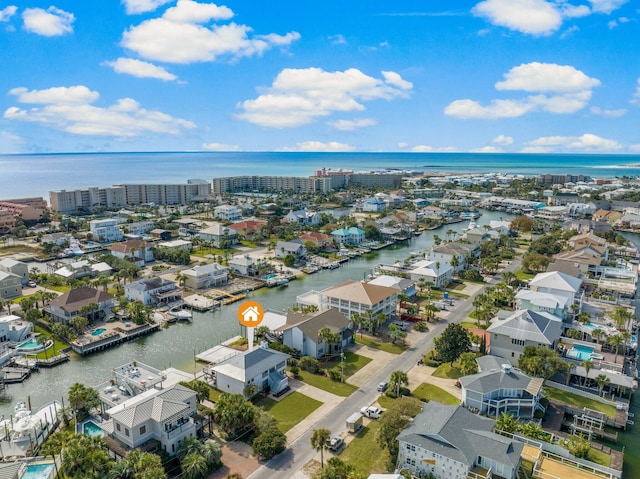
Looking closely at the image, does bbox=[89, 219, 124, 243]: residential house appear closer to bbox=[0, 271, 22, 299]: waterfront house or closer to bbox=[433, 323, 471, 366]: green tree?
bbox=[0, 271, 22, 299]: waterfront house

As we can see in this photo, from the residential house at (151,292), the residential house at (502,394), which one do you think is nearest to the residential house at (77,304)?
the residential house at (151,292)

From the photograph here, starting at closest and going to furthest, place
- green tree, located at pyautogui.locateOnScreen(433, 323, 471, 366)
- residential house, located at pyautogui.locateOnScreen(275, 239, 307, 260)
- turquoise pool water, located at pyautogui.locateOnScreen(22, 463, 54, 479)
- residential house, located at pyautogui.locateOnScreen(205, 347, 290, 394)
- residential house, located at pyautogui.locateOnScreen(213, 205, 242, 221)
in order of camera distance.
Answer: turquoise pool water, located at pyautogui.locateOnScreen(22, 463, 54, 479), residential house, located at pyautogui.locateOnScreen(205, 347, 290, 394), green tree, located at pyautogui.locateOnScreen(433, 323, 471, 366), residential house, located at pyautogui.locateOnScreen(275, 239, 307, 260), residential house, located at pyautogui.locateOnScreen(213, 205, 242, 221)

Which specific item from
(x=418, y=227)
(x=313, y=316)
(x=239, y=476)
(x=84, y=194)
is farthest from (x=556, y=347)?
(x=84, y=194)

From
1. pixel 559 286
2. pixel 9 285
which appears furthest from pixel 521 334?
pixel 9 285

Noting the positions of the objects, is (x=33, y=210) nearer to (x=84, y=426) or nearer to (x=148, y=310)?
(x=148, y=310)

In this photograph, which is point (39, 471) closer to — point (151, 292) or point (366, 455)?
point (366, 455)

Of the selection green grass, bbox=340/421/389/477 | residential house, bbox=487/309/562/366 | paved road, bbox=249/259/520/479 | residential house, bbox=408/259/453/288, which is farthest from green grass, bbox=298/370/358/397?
residential house, bbox=408/259/453/288
